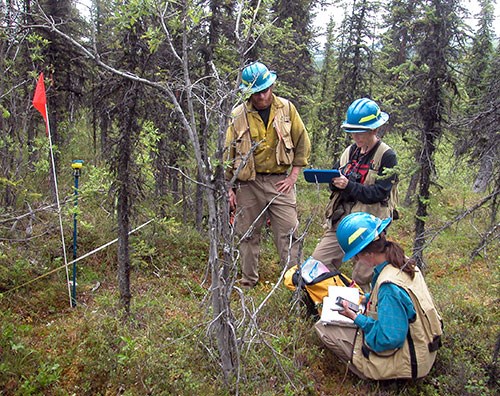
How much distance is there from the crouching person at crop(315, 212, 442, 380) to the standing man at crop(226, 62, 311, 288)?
1419 millimetres

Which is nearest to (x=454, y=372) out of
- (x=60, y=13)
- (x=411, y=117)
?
(x=411, y=117)

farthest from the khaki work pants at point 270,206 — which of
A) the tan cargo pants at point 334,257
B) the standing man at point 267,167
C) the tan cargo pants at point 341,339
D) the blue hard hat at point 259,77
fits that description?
the tan cargo pants at point 341,339

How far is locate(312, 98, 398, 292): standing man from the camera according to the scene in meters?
4.37

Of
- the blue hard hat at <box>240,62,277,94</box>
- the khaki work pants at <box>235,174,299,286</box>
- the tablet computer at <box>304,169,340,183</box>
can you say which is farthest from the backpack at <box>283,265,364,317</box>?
the blue hard hat at <box>240,62,277,94</box>

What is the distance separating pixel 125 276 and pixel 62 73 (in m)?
6.29

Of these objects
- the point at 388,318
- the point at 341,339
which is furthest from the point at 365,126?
the point at 341,339

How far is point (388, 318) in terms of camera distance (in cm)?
336

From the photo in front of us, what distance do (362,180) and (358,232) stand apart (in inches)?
50.1

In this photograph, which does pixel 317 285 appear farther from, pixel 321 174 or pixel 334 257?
pixel 321 174

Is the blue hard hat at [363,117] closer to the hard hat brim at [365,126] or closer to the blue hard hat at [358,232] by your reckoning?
the hard hat brim at [365,126]

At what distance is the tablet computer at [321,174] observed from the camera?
4.40 m

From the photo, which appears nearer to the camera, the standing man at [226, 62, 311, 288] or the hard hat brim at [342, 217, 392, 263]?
the hard hat brim at [342, 217, 392, 263]

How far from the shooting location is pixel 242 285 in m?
5.71

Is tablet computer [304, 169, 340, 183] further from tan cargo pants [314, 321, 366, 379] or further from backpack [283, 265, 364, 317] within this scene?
tan cargo pants [314, 321, 366, 379]
